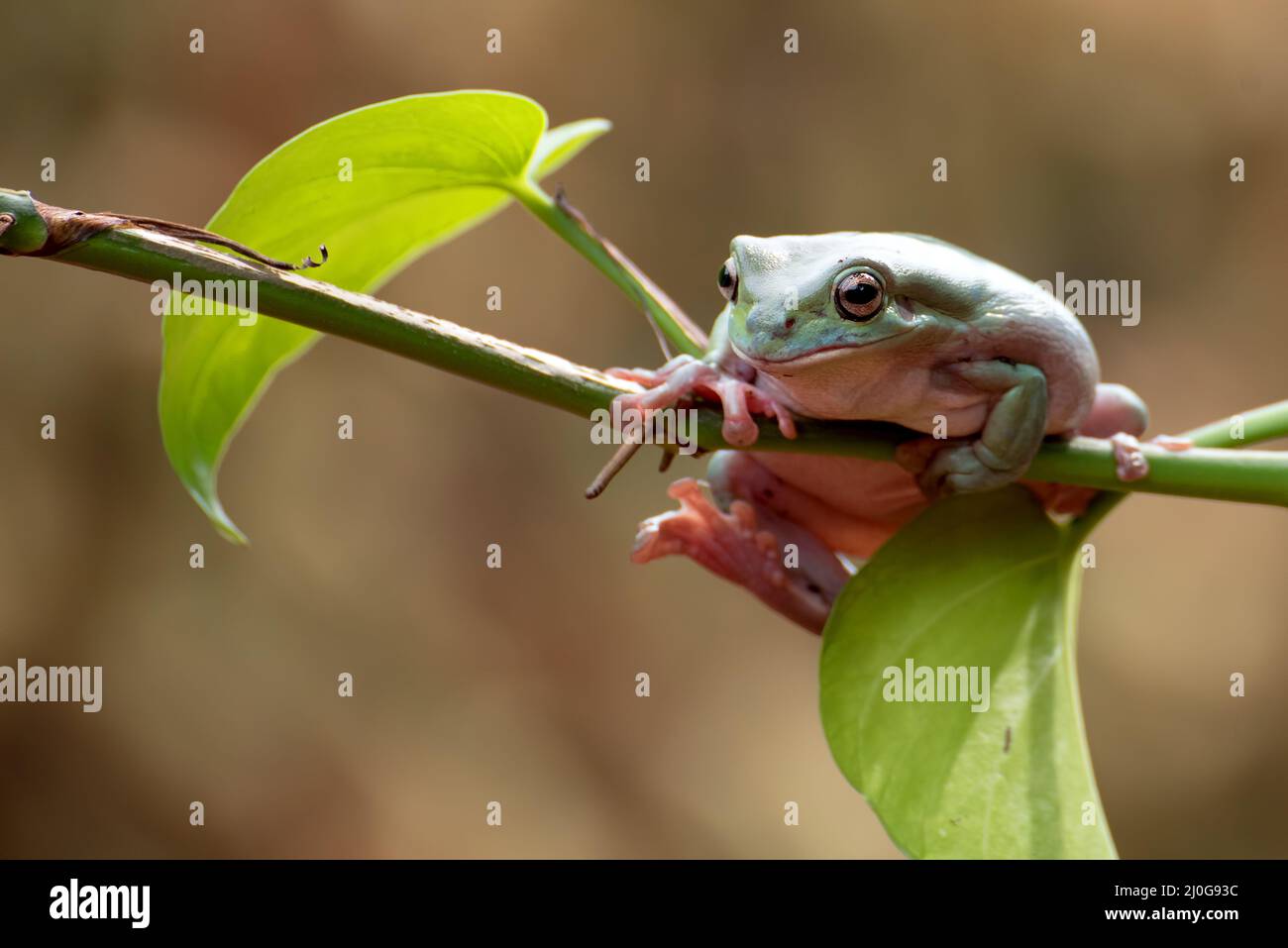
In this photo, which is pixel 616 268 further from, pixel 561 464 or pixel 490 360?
pixel 561 464

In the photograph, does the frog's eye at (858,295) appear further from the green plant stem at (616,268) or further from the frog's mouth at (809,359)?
the green plant stem at (616,268)

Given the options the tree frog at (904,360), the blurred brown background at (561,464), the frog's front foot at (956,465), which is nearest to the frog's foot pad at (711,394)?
the tree frog at (904,360)

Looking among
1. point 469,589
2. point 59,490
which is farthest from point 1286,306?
point 59,490

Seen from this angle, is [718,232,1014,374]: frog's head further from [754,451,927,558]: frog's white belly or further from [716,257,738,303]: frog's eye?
[754,451,927,558]: frog's white belly

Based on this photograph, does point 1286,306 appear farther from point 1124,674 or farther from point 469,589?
point 469,589

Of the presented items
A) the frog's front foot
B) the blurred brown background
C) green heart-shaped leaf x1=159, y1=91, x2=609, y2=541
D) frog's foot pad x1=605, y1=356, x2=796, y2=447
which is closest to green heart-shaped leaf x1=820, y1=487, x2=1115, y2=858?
the frog's front foot

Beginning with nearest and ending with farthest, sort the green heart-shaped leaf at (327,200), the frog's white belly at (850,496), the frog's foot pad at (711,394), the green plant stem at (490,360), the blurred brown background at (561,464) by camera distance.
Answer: the green plant stem at (490,360) < the frog's foot pad at (711,394) < the green heart-shaped leaf at (327,200) < the frog's white belly at (850,496) < the blurred brown background at (561,464)
